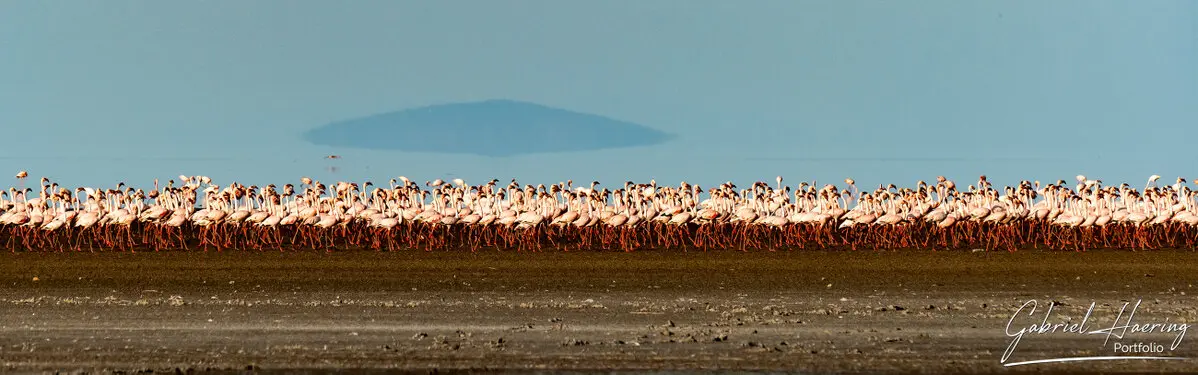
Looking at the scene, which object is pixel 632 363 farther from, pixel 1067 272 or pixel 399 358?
pixel 1067 272

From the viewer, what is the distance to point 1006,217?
2720 cm

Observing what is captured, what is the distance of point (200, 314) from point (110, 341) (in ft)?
7.94

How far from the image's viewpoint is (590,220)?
2745 cm

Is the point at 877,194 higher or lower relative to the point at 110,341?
higher

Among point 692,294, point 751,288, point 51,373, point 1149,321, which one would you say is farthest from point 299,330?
point 1149,321

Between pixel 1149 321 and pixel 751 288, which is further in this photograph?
pixel 751 288
